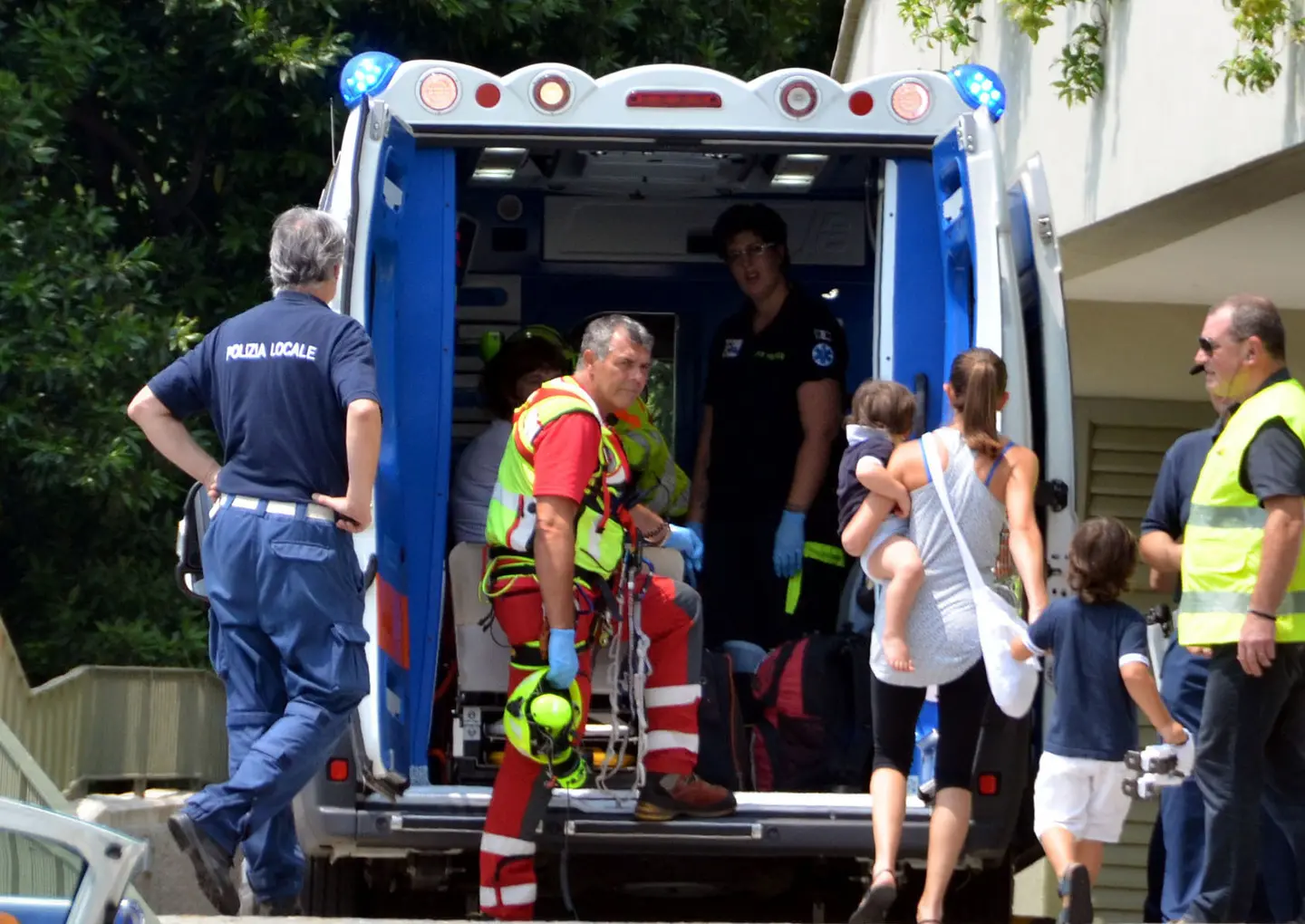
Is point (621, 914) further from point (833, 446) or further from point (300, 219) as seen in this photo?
point (300, 219)

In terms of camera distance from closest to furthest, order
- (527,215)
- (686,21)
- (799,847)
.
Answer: (799,847) < (527,215) < (686,21)

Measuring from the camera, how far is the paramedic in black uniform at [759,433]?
7.41 meters

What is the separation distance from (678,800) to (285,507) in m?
1.31

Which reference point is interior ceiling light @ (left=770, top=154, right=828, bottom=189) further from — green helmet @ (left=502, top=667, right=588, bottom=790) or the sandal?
the sandal

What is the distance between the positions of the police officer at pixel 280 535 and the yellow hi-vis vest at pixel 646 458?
5.25ft

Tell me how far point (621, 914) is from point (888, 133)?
8.59ft

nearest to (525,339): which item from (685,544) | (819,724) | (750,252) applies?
(750,252)

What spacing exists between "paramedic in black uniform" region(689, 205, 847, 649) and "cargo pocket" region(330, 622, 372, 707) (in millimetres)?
2159

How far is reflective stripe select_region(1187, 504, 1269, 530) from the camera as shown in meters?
5.43

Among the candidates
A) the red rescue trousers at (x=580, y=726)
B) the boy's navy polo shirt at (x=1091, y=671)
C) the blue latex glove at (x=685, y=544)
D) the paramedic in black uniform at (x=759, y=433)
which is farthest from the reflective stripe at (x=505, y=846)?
the paramedic in black uniform at (x=759, y=433)

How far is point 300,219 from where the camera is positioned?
551cm

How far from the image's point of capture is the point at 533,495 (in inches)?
228

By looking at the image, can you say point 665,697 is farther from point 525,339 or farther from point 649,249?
point 649,249

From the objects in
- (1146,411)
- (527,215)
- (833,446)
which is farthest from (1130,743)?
(1146,411)
